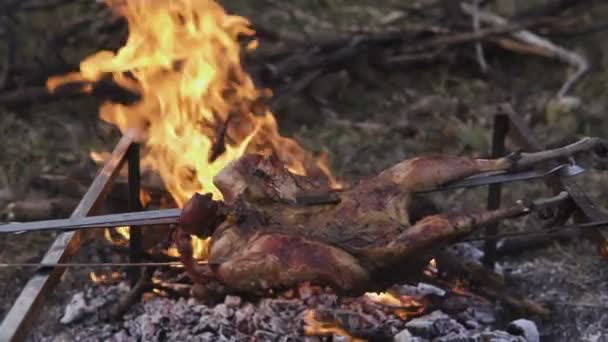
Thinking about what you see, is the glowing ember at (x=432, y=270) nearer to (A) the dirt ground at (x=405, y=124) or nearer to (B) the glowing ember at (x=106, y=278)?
(A) the dirt ground at (x=405, y=124)

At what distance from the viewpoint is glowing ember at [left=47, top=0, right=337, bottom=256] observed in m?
3.63

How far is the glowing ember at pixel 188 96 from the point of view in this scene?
3.63 m

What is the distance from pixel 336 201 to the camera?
9.99 feet

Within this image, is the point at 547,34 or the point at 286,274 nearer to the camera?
the point at 286,274

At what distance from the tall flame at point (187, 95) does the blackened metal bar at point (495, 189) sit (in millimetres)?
861

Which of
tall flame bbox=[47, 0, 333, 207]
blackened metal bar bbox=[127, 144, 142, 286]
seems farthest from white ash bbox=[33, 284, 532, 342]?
tall flame bbox=[47, 0, 333, 207]

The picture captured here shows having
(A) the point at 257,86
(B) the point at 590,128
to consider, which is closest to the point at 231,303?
(A) the point at 257,86

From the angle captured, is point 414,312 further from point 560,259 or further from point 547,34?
point 547,34

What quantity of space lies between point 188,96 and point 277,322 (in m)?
1.05

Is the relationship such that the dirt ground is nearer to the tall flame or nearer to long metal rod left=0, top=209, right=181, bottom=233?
the tall flame

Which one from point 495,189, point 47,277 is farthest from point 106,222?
point 495,189

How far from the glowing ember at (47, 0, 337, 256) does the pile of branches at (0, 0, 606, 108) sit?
272cm

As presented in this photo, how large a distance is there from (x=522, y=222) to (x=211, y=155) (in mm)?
2359

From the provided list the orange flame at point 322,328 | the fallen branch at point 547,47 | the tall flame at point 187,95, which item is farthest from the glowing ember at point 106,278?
the fallen branch at point 547,47
